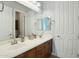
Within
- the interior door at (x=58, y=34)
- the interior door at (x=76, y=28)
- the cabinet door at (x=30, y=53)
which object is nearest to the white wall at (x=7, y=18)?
the cabinet door at (x=30, y=53)

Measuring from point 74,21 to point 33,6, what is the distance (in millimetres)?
1522

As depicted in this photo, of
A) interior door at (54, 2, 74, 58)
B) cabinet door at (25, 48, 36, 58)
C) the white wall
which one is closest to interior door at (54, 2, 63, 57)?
interior door at (54, 2, 74, 58)

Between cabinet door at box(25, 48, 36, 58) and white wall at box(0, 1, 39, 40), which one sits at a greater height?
white wall at box(0, 1, 39, 40)

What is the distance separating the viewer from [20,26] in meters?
3.21

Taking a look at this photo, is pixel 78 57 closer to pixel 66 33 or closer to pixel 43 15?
pixel 66 33

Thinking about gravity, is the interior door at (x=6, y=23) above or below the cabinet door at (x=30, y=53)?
above

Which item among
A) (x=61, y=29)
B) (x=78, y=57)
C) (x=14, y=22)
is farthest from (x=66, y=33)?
(x=14, y=22)

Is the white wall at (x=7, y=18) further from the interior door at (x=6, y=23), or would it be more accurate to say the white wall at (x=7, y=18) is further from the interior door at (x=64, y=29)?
the interior door at (x=64, y=29)

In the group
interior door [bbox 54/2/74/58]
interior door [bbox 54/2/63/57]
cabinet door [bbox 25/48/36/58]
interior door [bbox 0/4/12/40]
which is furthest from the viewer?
interior door [bbox 54/2/63/57]

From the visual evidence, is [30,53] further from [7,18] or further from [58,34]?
[58,34]

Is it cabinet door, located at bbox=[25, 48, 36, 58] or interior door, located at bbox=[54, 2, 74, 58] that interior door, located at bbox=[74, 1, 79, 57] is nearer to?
interior door, located at bbox=[54, 2, 74, 58]

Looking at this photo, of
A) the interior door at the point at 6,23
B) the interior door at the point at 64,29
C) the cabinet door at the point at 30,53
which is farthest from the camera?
the interior door at the point at 64,29

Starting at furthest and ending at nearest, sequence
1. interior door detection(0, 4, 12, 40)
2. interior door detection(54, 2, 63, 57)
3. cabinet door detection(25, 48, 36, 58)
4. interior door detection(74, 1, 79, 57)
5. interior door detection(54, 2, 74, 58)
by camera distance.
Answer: interior door detection(54, 2, 63, 57) → interior door detection(54, 2, 74, 58) → interior door detection(74, 1, 79, 57) → interior door detection(0, 4, 12, 40) → cabinet door detection(25, 48, 36, 58)

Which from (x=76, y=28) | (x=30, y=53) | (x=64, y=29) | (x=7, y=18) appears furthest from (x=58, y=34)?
(x=7, y=18)
